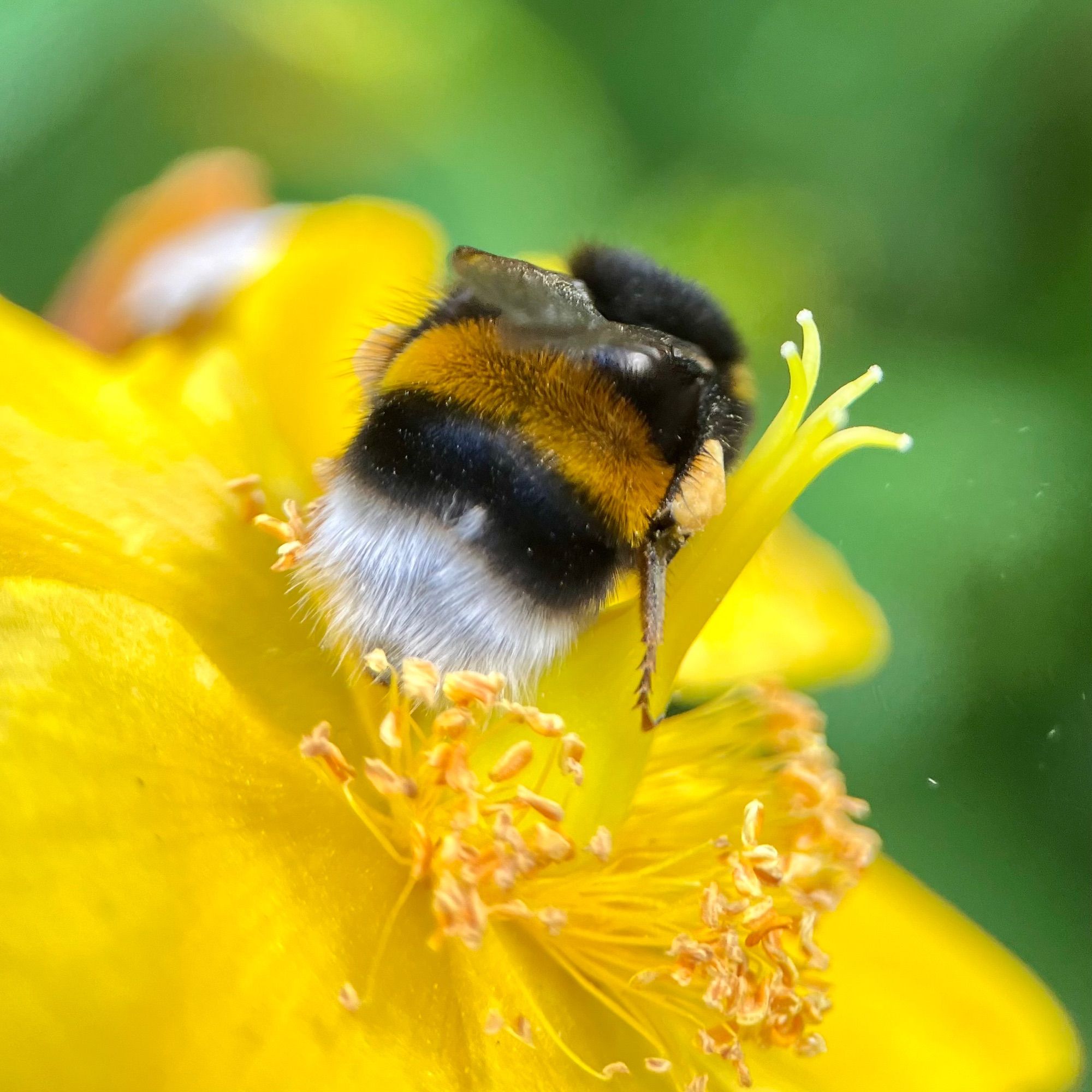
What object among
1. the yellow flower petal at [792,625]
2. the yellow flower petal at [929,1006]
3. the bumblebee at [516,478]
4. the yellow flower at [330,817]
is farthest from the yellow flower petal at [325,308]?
the yellow flower petal at [929,1006]

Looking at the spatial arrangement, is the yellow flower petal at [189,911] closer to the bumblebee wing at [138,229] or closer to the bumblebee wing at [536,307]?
the bumblebee wing at [536,307]

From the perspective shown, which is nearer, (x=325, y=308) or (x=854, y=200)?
(x=325, y=308)

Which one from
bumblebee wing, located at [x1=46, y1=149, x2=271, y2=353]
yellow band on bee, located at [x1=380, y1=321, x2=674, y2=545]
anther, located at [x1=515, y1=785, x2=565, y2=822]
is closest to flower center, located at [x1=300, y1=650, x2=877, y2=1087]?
anther, located at [x1=515, y1=785, x2=565, y2=822]

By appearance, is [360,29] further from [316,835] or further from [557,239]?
[316,835]

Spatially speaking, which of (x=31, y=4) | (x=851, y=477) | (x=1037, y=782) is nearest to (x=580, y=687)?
(x=1037, y=782)

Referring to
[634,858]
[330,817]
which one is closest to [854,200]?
[634,858]

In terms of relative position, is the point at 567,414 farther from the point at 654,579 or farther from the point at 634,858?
the point at 634,858
